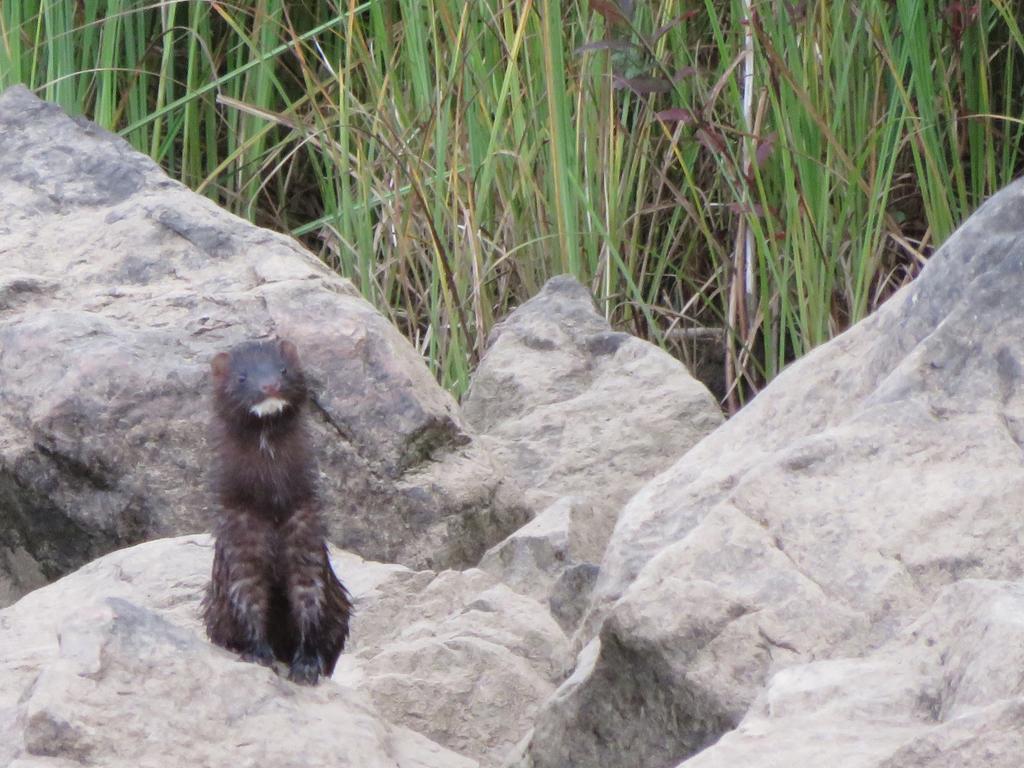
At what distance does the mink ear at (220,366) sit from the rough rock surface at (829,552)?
41.2 inches

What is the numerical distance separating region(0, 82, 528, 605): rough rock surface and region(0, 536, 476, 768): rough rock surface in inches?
52.0

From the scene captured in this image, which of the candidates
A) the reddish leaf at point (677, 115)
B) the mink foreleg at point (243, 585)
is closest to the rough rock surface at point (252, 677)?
the mink foreleg at point (243, 585)

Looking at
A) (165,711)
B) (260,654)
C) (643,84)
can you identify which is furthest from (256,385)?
(643,84)

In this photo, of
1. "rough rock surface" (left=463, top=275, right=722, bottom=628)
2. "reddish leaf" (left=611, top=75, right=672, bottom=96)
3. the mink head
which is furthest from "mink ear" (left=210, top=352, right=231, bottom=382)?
"reddish leaf" (left=611, top=75, right=672, bottom=96)

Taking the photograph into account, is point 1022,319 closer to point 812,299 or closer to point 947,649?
point 947,649

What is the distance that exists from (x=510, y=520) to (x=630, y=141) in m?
2.18

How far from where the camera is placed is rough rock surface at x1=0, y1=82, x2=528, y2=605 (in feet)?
15.9

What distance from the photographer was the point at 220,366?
4.05m

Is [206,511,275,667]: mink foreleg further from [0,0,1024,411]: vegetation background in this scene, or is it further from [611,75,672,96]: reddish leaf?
[611,75,672,96]: reddish leaf

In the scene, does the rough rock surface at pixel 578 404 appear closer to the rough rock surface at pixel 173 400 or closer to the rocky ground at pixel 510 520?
the rocky ground at pixel 510 520

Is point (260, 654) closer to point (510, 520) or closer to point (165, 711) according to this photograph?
point (165, 711)

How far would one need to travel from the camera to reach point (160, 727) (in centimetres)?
309

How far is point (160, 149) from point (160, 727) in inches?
191

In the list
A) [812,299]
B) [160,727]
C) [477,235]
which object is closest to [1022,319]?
[160,727]
